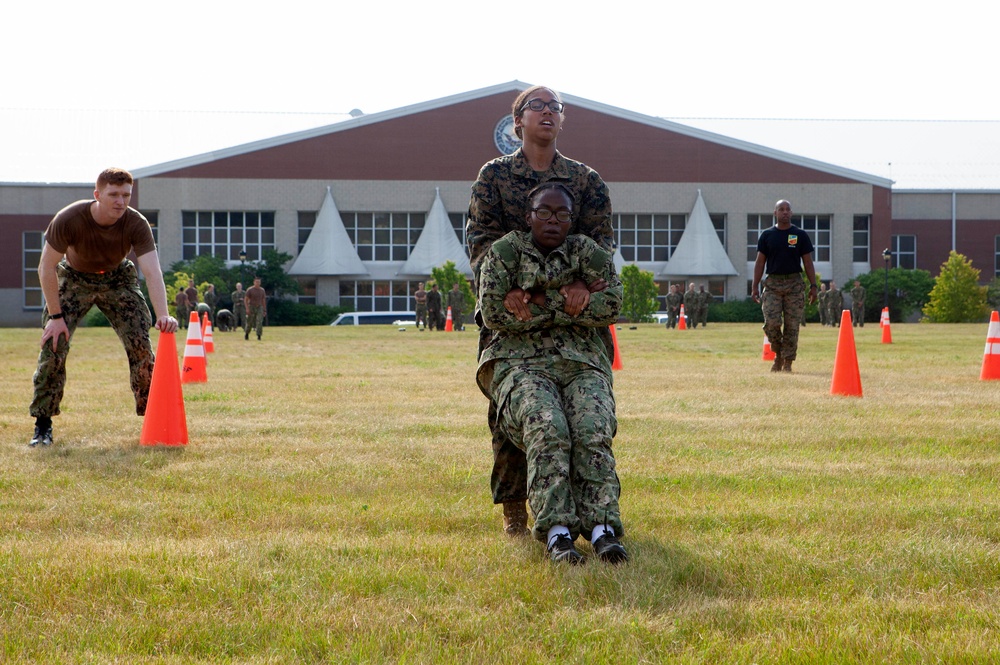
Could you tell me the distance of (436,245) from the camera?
59.2 metres

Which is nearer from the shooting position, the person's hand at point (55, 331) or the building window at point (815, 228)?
the person's hand at point (55, 331)

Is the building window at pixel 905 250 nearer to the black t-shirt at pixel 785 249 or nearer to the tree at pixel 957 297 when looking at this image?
the tree at pixel 957 297

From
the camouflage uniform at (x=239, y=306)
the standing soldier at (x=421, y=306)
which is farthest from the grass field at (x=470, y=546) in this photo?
the standing soldier at (x=421, y=306)

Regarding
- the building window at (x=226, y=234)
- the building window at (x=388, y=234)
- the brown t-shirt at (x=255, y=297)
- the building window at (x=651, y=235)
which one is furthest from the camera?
the building window at (x=651, y=235)

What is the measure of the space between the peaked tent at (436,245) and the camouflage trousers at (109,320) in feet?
167

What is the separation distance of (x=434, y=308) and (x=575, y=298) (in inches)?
1412

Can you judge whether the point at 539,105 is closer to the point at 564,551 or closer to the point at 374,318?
the point at 564,551

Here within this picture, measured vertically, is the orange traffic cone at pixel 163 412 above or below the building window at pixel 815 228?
below

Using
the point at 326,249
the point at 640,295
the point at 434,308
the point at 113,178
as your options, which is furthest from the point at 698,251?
the point at 113,178

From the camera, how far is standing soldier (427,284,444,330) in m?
39.9

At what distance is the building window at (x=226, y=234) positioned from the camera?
59.6 m

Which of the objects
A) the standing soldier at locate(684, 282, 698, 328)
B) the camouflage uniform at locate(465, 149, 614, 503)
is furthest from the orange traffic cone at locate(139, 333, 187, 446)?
the standing soldier at locate(684, 282, 698, 328)

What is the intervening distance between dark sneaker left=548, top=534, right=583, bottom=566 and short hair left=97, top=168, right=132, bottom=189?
14.2ft

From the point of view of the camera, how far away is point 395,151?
60.0 metres
